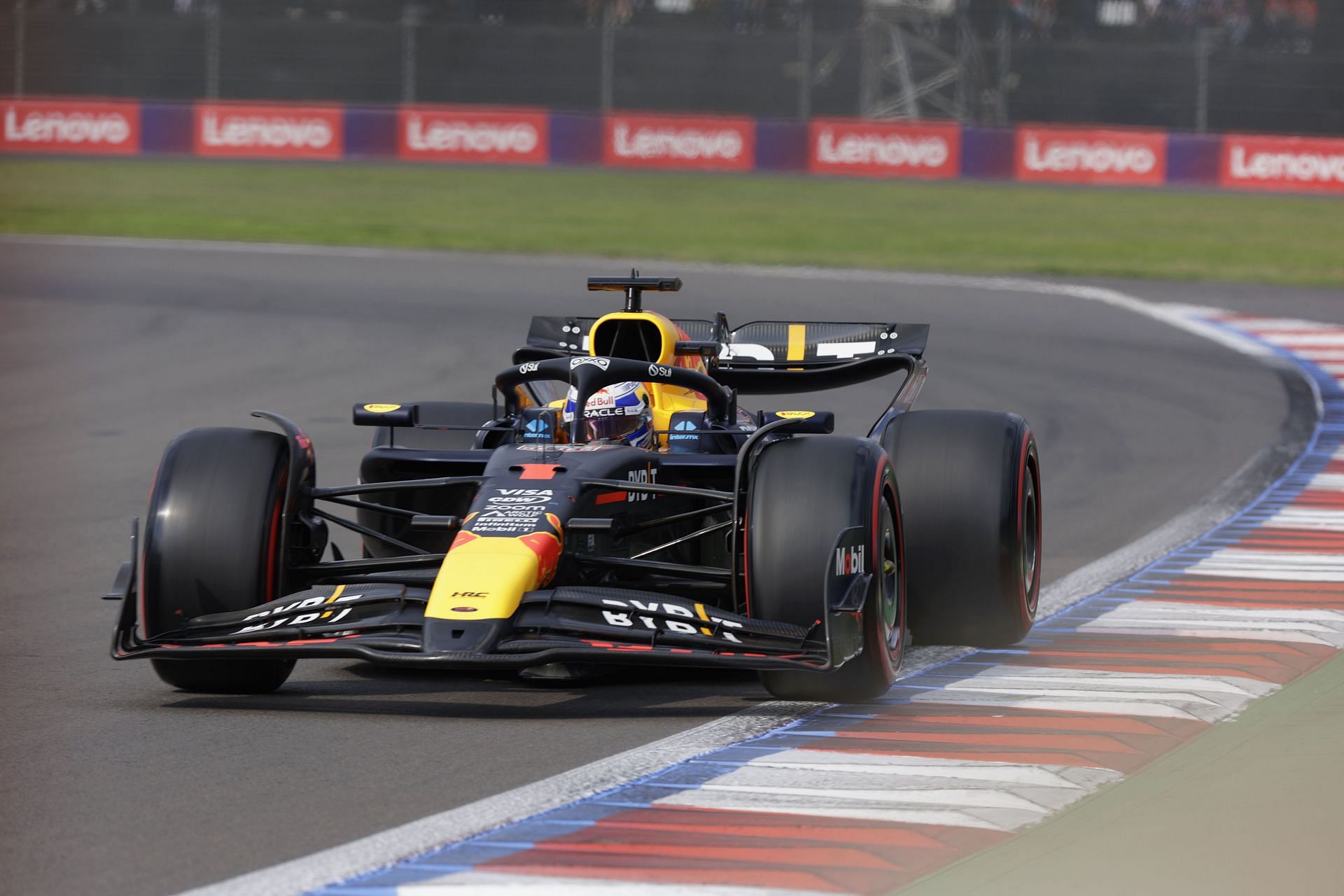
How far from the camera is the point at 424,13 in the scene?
40094mm

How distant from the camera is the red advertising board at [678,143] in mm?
39969

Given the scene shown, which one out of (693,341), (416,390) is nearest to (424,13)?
(416,390)

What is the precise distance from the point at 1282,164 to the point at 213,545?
33443 mm

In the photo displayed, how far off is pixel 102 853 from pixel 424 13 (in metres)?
36.5

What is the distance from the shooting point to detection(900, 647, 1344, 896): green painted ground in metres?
4.88

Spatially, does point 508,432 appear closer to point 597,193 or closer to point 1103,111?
point 597,193

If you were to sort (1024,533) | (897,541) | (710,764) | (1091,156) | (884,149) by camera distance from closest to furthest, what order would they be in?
(710,764)
(897,541)
(1024,533)
(1091,156)
(884,149)

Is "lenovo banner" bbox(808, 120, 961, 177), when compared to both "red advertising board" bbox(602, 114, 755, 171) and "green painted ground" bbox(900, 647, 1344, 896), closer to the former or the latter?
"red advertising board" bbox(602, 114, 755, 171)

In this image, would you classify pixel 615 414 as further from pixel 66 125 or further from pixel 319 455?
pixel 66 125

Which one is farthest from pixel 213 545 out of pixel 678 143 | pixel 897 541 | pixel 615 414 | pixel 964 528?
pixel 678 143

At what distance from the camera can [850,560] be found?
21.7 feet

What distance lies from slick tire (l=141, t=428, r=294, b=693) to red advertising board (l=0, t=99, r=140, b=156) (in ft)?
114

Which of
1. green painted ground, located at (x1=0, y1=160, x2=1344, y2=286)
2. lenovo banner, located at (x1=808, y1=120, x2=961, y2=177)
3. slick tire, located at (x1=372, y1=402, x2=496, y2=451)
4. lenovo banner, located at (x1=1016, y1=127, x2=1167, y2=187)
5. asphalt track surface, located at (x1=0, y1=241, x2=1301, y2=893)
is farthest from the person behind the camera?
lenovo banner, located at (x1=808, y1=120, x2=961, y2=177)

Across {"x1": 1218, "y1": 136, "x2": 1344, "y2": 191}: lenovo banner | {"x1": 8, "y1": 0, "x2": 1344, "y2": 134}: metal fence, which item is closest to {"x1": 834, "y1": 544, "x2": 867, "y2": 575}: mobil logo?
{"x1": 1218, "y1": 136, "x2": 1344, "y2": 191}: lenovo banner
